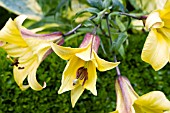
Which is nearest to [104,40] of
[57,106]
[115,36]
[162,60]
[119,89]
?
[115,36]

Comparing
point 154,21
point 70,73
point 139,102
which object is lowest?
point 139,102

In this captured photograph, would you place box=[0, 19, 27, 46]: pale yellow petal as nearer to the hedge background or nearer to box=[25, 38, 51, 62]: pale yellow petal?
box=[25, 38, 51, 62]: pale yellow petal

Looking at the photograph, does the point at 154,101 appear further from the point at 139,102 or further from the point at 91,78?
the point at 91,78

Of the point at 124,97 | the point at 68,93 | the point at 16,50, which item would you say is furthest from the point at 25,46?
the point at 68,93

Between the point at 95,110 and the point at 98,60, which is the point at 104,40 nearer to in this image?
the point at 95,110

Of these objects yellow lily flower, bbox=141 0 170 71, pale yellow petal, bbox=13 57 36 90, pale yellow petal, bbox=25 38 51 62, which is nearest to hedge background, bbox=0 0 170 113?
pale yellow petal, bbox=13 57 36 90
